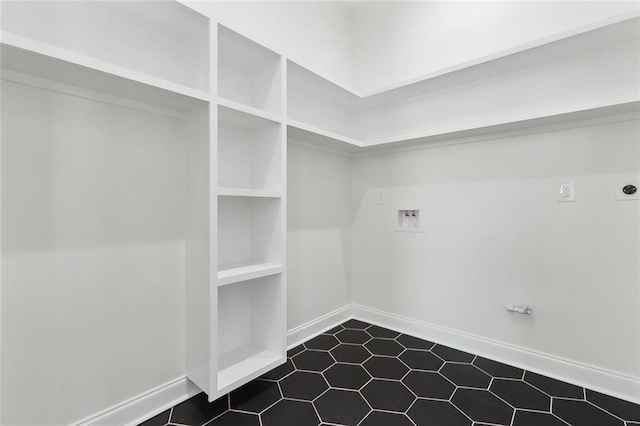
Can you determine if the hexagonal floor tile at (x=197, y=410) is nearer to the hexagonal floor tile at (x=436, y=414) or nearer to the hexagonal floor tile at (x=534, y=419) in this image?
the hexagonal floor tile at (x=436, y=414)

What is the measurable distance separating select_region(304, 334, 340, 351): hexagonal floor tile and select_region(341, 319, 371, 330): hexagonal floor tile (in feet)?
0.99

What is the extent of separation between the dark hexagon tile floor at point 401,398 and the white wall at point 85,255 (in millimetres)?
408

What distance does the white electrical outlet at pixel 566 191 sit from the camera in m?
1.89

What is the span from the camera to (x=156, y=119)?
158 centimetres

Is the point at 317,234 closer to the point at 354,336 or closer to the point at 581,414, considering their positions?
the point at 354,336

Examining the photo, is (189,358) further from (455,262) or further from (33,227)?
(455,262)

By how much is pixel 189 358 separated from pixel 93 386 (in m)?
0.43

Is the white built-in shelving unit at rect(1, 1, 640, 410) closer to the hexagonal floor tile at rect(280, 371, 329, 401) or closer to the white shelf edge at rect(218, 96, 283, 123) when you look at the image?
the white shelf edge at rect(218, 96, 283, 123)

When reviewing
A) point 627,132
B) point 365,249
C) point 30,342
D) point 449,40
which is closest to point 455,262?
point 365,249

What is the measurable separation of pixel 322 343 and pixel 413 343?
0.73 m

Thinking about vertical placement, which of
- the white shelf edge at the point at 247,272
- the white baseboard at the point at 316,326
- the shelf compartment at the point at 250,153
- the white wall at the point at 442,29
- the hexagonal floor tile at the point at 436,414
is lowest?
the hexagonal floor tile at the point at 436,414

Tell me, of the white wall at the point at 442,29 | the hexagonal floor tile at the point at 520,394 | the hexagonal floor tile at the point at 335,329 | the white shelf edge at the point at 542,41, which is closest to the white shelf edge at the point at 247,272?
the hexagonal floor tile at the point at 335,329

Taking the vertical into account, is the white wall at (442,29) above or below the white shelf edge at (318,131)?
above

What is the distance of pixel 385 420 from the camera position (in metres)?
1.52
